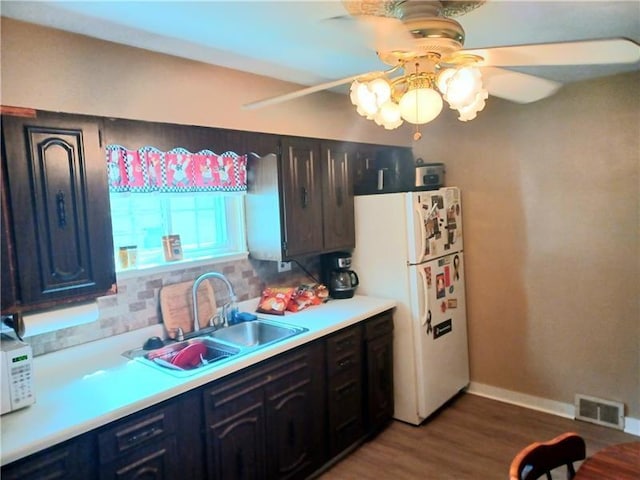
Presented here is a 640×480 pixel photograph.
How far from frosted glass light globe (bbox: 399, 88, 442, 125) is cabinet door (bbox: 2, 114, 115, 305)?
4.21ft

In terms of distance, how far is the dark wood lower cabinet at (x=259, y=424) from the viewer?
1.60 m

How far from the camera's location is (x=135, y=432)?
1.68 metres

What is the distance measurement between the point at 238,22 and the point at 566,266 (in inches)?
104

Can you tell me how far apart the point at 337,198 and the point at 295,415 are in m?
1.45

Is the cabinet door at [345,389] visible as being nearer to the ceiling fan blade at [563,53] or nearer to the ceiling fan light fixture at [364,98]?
the ceiling fan light fixture at [364,98]

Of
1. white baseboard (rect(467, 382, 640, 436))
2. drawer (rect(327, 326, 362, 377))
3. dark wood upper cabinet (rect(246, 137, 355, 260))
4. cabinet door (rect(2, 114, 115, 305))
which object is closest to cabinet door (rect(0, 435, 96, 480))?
cabinet door (rect(2, 114, 115, 305))

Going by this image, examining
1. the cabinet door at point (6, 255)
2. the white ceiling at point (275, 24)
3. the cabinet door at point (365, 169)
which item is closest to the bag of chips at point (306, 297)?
the cabinet door at point (365, 169)

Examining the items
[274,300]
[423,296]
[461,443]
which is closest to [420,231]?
[423,296]

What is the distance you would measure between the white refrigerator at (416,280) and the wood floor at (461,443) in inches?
5.8

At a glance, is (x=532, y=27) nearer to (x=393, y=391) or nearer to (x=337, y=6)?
(x=337, y=6)

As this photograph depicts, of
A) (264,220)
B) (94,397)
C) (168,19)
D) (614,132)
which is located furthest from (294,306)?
(614,132)

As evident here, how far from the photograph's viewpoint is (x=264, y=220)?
277cm

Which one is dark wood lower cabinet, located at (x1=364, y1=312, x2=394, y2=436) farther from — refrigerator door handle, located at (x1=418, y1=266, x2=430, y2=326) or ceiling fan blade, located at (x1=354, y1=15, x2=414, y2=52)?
ceiling fan blade, located at (x1=354, y1=15, x2=414, y2=52)

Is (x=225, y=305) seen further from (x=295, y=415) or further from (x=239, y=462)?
(x=239, y=462)
